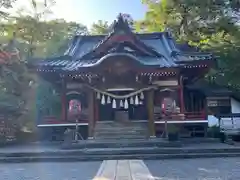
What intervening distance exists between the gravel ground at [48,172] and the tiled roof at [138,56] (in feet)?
19.9

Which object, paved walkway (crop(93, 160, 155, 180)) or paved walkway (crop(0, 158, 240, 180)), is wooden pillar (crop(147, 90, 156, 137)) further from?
paved walkway (crop(93, 160, 155, 180))

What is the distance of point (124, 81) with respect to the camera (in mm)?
15562

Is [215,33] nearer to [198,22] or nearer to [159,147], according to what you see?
[198,22]

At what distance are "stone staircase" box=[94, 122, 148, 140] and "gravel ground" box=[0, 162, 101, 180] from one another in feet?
14.0

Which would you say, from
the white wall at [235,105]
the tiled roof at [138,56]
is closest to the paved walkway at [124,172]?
the tiled roof at [138,56]

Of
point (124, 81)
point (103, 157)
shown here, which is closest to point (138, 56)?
point (124, 81)

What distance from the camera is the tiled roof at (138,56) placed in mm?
15234

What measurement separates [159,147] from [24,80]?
1149 cm

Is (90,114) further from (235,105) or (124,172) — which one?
(235,105)

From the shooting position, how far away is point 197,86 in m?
21.7

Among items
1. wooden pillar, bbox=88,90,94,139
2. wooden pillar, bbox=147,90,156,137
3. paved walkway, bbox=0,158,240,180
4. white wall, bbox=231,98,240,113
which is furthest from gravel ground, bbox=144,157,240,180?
white wall, bbox=231,98,240,113

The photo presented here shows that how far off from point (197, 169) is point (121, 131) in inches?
260

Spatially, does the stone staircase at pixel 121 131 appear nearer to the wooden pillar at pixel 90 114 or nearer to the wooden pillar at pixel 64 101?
the wooden pillar at pixel 90 114

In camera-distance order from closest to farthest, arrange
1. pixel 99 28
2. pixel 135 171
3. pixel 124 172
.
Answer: pixel 124 172 < pixel 135 171 < pixel 99 28
